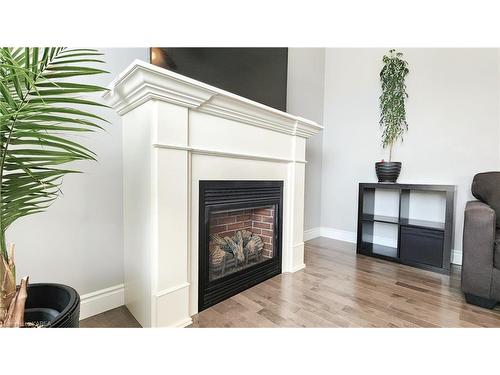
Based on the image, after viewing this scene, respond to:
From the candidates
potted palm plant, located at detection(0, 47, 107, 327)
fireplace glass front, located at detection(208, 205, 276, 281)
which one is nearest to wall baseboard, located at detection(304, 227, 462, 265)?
fireplace glass front, located at detection(208, 205, 276, 281)

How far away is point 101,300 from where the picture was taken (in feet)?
4.67

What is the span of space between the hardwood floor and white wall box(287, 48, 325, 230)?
109 cm

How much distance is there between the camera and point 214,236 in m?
1.75

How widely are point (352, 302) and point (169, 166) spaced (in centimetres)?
143

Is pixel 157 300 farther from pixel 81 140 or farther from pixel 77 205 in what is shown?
pixel 81 140

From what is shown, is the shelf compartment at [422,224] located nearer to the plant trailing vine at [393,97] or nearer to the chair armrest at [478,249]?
the chair armrest at [478,249]

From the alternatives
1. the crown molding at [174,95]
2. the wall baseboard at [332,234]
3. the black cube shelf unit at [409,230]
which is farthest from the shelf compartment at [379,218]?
the crown molding at [174,95]

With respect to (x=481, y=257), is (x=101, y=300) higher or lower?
lower

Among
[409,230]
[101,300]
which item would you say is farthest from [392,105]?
[101,300]

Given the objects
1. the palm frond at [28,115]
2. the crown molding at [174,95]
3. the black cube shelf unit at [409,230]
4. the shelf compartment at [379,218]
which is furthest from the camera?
the shelf compartment at [379,218]

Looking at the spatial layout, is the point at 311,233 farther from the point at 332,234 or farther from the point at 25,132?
the point at 25,132

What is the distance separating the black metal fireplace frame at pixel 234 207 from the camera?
56.6 inches

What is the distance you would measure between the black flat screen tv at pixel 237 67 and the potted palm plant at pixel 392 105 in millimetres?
1272

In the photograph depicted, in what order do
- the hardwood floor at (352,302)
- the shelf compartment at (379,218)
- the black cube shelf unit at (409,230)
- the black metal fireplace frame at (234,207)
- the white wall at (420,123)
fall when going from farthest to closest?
1. the shelf compartment at (379,218)
2. the white wall at (420,123)
3. the black cube shelf unit at (409,230)
4. the black metal fireplace frame at (234,207)
5. the hardwood floor at (352,302)
